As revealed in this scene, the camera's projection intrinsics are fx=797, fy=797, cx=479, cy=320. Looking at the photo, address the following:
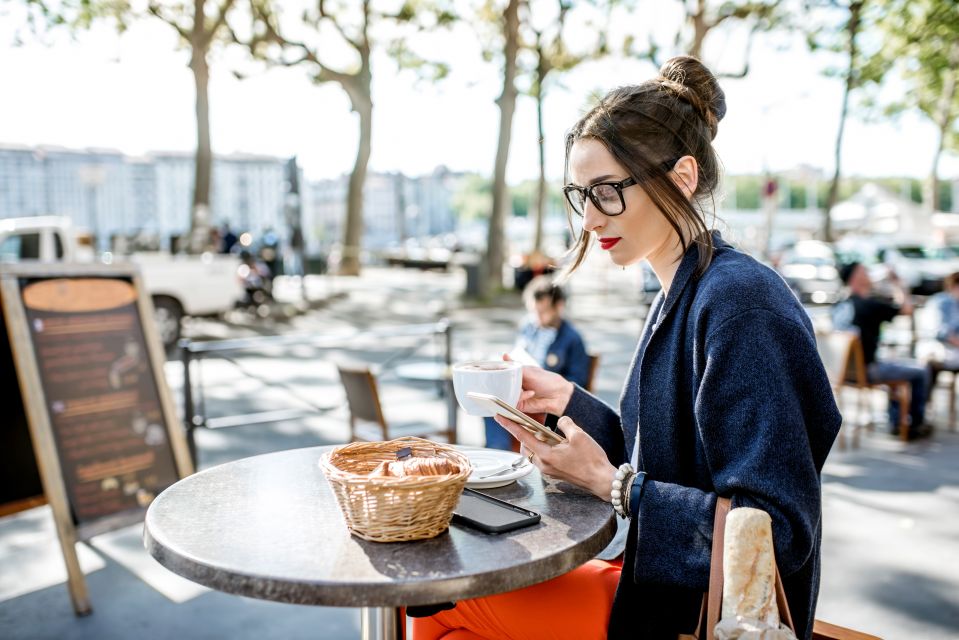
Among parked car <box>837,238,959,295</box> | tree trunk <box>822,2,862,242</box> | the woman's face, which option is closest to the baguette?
the woman's face

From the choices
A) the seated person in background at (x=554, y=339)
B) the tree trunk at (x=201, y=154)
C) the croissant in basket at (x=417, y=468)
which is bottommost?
the seated person in background at (x=554, y=339)

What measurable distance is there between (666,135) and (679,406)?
61 cm

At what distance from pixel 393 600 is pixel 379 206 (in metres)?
140

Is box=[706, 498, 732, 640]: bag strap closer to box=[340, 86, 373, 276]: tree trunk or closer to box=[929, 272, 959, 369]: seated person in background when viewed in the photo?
box=[929, 272, 959, 369]: seated person in background

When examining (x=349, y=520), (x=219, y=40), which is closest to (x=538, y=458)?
(x=349, y=520)

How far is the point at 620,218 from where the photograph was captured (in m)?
1.82

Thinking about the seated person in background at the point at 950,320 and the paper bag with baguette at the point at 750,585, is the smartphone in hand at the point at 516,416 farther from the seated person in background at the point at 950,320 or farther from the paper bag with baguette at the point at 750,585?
the seated person in background at the point at 950,320

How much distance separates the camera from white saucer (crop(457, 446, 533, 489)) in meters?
1.94

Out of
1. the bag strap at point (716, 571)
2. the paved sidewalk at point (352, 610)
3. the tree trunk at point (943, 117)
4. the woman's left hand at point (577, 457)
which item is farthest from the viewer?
the tree trunk at point (943, 117)

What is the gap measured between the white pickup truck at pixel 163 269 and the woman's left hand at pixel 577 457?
9.65m

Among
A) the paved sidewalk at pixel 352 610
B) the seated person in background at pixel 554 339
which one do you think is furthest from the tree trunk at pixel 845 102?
the seated person in background at pixel 554 339

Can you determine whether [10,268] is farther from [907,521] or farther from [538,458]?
[907,521]

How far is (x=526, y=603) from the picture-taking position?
1.86 metres

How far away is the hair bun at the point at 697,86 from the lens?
Result: 6.07ft
